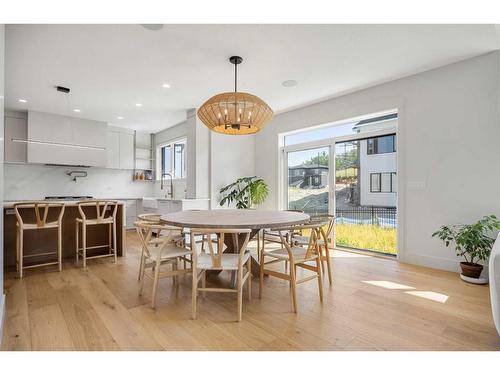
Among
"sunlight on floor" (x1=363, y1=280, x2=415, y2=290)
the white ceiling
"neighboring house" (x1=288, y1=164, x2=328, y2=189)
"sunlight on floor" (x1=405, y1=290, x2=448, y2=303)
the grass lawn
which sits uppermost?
the white ceiling

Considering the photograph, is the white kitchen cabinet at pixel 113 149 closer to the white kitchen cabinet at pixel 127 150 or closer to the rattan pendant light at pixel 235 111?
the white kitchen cabinet at pixel 127 150

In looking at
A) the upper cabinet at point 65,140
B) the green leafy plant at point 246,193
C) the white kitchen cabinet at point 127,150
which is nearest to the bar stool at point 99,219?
the green leafy plant at point 246,193

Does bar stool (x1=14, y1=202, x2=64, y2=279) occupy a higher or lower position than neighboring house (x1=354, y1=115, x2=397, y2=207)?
lower

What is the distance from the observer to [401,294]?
96.7 inches

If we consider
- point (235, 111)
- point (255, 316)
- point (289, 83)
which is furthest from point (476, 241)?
point (289, 83)

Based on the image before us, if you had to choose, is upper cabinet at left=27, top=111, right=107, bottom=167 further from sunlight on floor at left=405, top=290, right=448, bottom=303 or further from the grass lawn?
sunlight on floor at left=405, top=290, right=448, bottom=303

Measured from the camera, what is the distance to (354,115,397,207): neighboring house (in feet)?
12.7

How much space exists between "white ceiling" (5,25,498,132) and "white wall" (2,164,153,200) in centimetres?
156

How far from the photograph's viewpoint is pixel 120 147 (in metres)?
6.32

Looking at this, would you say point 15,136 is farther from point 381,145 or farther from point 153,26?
point 381,145

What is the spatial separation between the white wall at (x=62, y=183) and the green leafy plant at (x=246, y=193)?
2.95 meters

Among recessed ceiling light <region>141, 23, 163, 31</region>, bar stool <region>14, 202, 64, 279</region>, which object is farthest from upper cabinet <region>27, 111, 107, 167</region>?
recessed ceiling light <region>141, 23, 163, 31</region>
